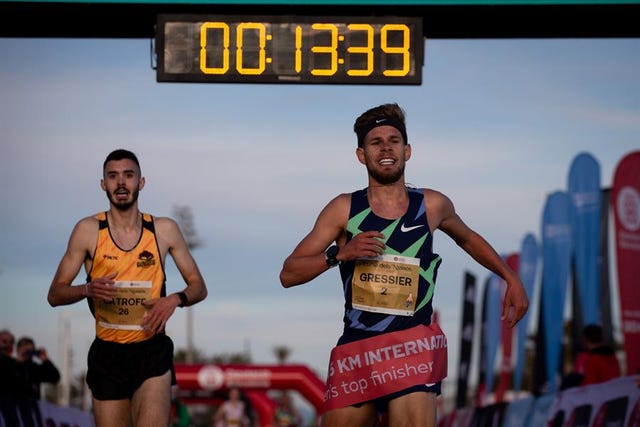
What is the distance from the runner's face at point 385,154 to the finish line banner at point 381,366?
87 cm

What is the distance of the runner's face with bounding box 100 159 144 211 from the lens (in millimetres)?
8906

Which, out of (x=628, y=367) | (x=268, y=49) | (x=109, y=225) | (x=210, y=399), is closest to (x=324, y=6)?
(x=268, y=49)

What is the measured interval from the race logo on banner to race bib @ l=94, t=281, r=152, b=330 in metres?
7.90

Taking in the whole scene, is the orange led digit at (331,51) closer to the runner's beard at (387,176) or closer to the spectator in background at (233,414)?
the runner's beard at (387,176)

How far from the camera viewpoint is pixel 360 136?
7637mm

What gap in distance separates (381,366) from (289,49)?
15.2ft

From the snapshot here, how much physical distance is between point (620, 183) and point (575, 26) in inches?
177

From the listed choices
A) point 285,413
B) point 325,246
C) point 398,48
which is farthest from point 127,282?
point 285,413

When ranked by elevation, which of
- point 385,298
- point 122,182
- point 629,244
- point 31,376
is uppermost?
point 122,182

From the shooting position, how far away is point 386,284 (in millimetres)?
7238

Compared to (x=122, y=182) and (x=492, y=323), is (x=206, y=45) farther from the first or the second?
(x=492, y=323)

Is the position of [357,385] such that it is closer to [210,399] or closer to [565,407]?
[565,407]

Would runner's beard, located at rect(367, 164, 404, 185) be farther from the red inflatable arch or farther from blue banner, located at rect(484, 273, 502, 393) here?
the red inflatable arch

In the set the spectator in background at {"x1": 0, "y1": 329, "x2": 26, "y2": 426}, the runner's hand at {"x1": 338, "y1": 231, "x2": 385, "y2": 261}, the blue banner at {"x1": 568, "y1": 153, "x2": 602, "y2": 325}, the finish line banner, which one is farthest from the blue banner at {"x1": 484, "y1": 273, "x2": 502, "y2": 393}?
the runner's hand at {"x1": 338, "y1": 231, "x2": 385, "y2": 261}
